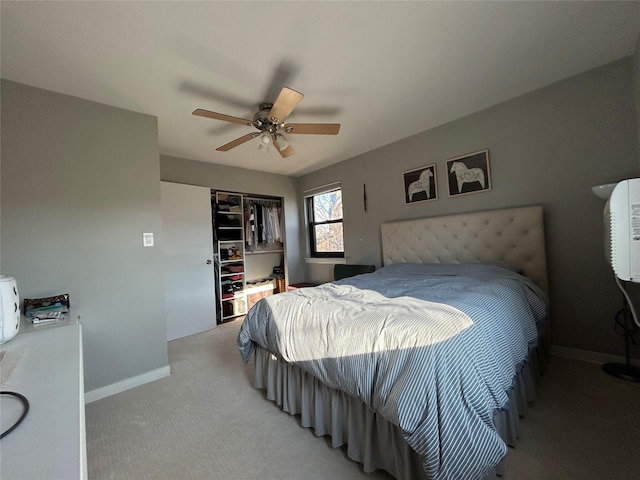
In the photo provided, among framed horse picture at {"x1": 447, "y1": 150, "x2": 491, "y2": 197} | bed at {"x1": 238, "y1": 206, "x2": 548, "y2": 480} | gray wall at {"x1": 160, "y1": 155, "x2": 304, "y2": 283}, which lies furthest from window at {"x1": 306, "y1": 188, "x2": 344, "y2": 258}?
bed at {"x1": 238, "y1": 206, "x2": 548, "y2": 480}

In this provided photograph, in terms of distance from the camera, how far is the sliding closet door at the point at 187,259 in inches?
133

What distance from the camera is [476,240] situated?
271 cm

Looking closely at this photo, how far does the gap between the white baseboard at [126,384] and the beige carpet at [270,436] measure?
0.23 feet

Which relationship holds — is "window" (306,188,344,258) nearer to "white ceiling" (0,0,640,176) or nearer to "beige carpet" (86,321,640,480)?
"white ceiling" (0,0,640,176)

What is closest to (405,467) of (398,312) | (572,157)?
(398,312)

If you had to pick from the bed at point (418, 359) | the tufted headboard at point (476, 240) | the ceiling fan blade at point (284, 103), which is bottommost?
the bed at point (418, 359)

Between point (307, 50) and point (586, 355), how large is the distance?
3.37 meters

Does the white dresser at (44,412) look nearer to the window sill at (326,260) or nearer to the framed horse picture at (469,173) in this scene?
the framed horse picture at (469,173)

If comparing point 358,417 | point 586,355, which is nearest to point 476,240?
point 586,355

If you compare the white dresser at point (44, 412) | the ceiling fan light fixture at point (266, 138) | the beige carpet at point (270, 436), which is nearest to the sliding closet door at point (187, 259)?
the beige carpet at point (270, 436)

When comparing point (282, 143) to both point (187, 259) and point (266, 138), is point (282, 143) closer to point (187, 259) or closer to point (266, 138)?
point (266, 138)

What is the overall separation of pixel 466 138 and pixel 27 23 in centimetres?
355

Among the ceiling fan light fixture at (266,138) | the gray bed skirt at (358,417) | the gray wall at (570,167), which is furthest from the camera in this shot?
the ceiling fan light fixture at (266,138)

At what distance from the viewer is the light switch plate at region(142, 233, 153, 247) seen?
2.41 meters
